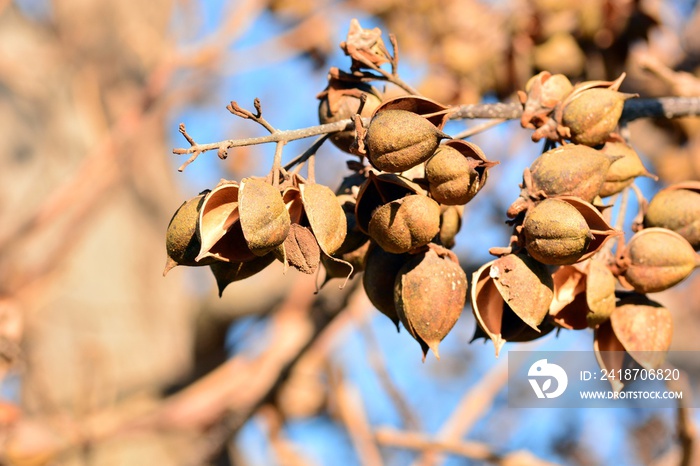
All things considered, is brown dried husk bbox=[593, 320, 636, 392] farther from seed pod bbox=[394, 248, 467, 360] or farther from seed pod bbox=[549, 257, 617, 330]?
seed pod bbox=[394, 248, 467, 360]

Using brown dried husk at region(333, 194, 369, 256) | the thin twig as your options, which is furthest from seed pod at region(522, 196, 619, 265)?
the thin twig

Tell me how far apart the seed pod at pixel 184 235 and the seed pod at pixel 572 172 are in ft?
1.63

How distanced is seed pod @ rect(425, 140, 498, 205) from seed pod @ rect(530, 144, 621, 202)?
91mm

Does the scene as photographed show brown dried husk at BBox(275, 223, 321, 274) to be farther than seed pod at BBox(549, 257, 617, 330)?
No

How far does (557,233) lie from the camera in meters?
1.04

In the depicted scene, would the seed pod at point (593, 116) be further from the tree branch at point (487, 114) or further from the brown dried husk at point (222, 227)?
the brown dried husk at point (222, 227)

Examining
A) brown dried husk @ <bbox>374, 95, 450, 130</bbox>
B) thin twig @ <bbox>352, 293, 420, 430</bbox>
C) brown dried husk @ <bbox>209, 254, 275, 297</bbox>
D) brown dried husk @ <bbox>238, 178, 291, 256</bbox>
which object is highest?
brown dried husk @ <bbox>374, 95, 450, 130</bbox>

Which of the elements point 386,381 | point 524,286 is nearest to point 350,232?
point 524,286

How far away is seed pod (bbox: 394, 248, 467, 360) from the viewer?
1.10 metres

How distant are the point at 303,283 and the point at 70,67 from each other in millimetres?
2507

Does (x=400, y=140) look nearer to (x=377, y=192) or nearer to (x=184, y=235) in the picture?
(x=377, y=192)

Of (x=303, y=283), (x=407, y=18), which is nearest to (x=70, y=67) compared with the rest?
(x=407, y=18)

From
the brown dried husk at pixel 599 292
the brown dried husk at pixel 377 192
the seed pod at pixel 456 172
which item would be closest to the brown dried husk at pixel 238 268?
the brown dried husk at pixel 377 192

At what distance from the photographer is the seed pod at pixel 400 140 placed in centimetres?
102
